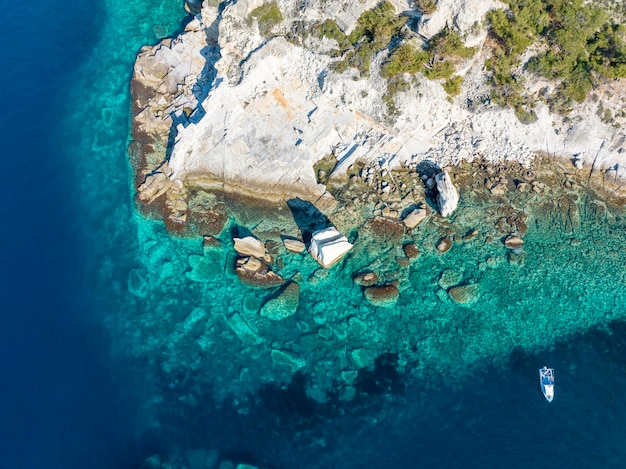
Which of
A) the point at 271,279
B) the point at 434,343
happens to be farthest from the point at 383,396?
the point at 271,279

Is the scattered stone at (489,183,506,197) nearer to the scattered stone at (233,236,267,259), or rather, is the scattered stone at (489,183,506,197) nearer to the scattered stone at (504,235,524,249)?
the scattered stone at (504,235,524,249)

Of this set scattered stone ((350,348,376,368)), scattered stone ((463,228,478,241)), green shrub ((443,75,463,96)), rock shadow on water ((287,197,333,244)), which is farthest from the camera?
green shrub ((443,75,463,96))

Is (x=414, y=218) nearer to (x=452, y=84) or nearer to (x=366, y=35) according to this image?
(x=452, y=84)

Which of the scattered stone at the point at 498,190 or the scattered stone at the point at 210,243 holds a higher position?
the scattered stone at the point at 498,190

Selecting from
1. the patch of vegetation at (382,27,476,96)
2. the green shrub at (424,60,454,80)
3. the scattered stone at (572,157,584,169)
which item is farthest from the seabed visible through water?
the patch of vegetation at (382,27,476,96)

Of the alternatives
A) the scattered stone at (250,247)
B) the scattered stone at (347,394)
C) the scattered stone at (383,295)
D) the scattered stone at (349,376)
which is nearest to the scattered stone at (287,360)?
the scattered stone at (349,376)

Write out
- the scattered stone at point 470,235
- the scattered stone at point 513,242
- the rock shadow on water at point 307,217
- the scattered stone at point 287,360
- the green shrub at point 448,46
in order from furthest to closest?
1. the green shrub at point 448,46
2. the rock shadow on water at point 307,217
3. the scattered stone at point 470,235
4. the scattered stone at point 513,242
5. the scattered stone at point 287,360

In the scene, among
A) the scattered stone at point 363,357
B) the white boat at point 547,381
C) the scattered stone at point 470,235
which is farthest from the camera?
the scattered stone at point 470,235

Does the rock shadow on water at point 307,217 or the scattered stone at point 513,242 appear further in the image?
the rock shadow on water at point 307,217

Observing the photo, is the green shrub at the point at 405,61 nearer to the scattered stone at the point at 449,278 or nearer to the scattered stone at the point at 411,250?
the scattered stone at the point at 411,250
